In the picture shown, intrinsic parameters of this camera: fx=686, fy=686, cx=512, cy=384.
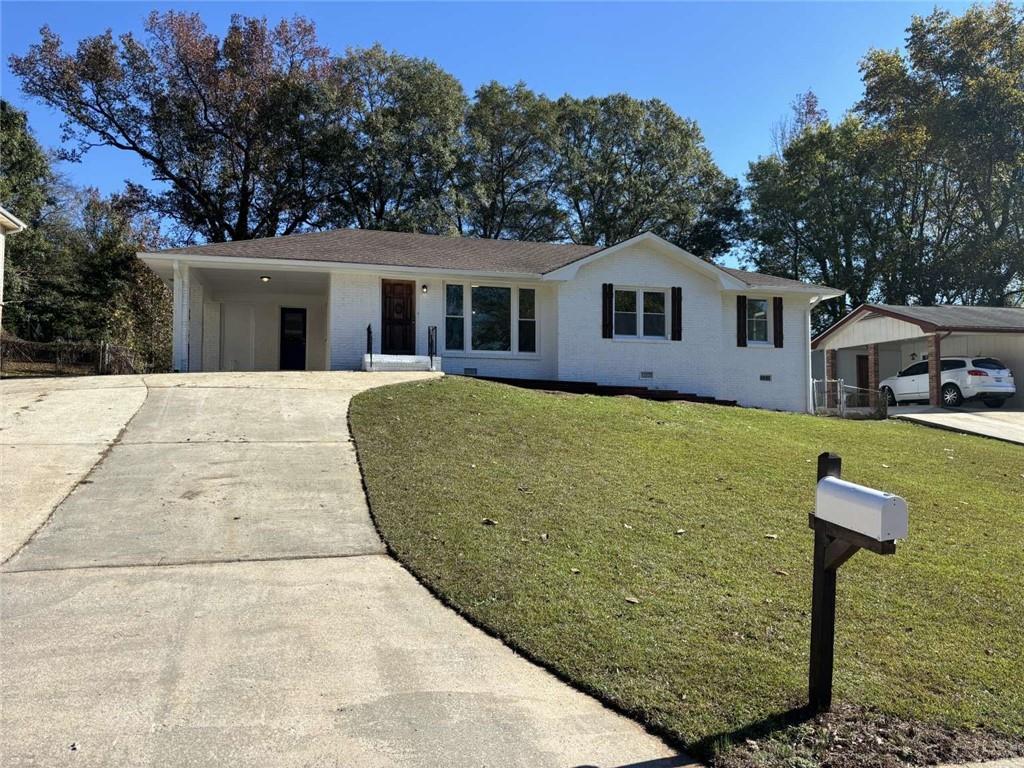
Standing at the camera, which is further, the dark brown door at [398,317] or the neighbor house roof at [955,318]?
the neighbor house roof at [955,318]

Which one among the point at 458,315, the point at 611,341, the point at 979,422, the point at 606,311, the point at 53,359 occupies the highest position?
the point at 606,311

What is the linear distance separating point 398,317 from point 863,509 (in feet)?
46.7

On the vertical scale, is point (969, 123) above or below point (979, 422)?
above

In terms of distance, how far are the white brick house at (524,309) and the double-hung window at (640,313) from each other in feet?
0.08

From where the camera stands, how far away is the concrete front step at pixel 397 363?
15133mm

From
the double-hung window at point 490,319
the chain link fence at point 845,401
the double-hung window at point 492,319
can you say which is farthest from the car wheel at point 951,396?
the double-hung window at point 492,319

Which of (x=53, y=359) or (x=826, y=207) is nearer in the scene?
(x=53, y=359)

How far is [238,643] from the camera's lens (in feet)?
11.8

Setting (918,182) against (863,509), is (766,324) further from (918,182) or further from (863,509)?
(918,182)

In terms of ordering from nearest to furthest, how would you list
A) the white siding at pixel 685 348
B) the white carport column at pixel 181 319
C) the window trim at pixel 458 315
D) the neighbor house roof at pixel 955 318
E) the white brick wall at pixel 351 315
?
Result: the white carport column at pixel 181 319 < the white brick wall at pixel 351 315 < the window trim at pixel 458 315 < the white siding at pixel 685 348 < the neighbor house roof at pixel 955 318

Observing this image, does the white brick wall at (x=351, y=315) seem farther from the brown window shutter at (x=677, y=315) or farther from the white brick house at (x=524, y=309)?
the brown window shutter at (x=677, y=315)

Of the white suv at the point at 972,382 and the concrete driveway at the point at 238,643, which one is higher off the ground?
the white suv at the point at 972,382

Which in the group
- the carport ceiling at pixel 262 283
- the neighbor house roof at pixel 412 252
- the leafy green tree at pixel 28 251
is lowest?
the carport ceiling at pixel 262 283

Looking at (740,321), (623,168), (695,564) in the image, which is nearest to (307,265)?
(740,321)
